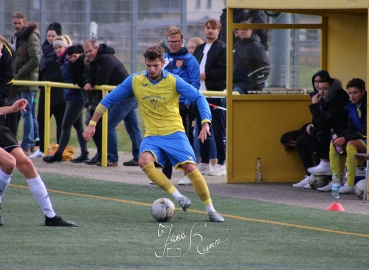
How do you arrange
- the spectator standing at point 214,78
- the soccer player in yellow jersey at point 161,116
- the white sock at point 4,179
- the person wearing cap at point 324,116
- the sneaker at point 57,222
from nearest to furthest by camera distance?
the sneaker at point 57,222 < the white sock at point 4,179 < the soccer player in yellow jersey at point 161,116 < the person wearing cap at point 324,116 < the spectator standing at point 214,78

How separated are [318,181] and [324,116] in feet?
2.97

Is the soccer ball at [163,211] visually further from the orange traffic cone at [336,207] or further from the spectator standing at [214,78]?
the spectator standing at [214,78]

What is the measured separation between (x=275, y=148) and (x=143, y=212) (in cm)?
391

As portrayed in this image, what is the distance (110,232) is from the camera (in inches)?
326

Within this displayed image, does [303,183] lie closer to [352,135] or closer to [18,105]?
[352,135]

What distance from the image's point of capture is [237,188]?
12453 millimetres

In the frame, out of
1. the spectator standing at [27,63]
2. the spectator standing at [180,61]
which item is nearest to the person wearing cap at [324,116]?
the spectator standing at [180,61]

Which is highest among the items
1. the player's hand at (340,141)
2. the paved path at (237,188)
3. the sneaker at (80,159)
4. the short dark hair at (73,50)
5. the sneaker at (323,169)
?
the short dark hair at (73,50)

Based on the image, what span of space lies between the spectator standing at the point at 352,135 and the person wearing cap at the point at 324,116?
247mm

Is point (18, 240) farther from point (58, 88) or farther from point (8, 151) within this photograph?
point (58, 88)

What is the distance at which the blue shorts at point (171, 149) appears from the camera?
30.7 feet

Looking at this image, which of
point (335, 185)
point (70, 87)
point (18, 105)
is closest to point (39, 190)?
point (18, 105)

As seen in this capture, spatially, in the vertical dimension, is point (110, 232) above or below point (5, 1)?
below

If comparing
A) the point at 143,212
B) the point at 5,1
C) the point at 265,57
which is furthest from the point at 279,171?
the point at 5,1
